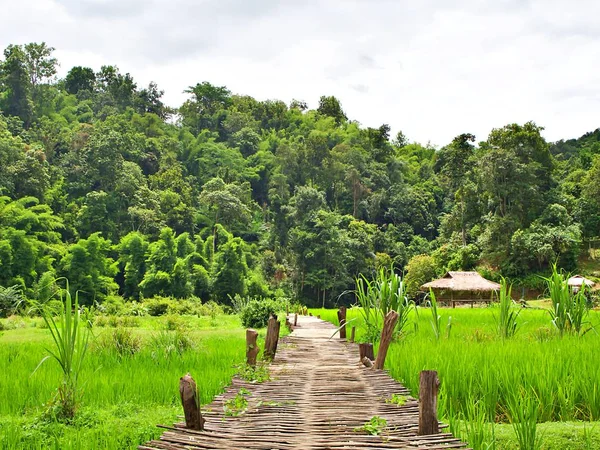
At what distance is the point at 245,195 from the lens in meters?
53.3

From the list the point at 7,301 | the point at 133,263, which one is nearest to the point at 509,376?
the point at 7,301

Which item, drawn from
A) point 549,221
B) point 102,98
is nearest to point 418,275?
point 549,221

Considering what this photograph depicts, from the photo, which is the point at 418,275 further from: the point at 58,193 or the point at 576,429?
the point at 576,429

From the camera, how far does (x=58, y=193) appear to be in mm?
44469

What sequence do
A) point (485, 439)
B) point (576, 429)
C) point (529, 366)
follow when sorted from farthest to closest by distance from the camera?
point (529, 366) → point (576, 429) → point (485, 439)

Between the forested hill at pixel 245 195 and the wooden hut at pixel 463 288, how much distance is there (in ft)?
10.6

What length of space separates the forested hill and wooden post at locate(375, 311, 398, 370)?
16289mm

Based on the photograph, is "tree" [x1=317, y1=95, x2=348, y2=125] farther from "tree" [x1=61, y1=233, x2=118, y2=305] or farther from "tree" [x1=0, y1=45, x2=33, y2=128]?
"tree" [x1=61, y1=233, x2=118, y2=305]

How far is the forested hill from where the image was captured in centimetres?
3594

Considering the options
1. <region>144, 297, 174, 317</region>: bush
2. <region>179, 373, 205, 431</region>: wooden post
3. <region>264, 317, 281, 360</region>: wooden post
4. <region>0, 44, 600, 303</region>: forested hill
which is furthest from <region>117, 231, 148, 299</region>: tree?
<region>179, 373, 205, 431</region>: wooden post

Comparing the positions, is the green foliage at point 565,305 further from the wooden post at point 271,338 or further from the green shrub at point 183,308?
the green shrub at point 183,308

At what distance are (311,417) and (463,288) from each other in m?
29.0

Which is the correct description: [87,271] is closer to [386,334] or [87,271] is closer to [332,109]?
[386,334]

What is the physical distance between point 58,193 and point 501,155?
32.1 m
